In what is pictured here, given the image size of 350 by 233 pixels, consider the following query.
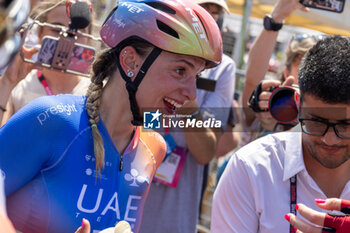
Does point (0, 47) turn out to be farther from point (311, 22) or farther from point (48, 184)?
point (311, 22)

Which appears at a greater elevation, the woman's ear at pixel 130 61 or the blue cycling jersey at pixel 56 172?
the woman's ear at pixel 130 61

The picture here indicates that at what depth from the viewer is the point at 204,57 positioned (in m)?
2.38

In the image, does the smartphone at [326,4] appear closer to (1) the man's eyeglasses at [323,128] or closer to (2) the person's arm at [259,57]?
(2) the person's arm at [259,57]

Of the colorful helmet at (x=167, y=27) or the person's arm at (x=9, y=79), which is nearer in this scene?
the colorful helmet at (x=167, y=27)

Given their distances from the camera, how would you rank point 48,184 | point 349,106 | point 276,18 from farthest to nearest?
point 276,18 < point 349,106 < point 48,184

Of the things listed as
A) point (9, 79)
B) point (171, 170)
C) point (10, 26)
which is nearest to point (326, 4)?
point (171, 170)

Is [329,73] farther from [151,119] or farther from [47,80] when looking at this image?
[47,80]

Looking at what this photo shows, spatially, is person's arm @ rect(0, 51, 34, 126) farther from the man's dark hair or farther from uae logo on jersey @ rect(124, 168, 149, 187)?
the man's dark hair

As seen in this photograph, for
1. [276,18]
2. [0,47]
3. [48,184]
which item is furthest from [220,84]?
[0,47]

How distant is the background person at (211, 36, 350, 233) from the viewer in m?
2.44

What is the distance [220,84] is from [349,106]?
5.09ft

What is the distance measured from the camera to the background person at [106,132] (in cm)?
210

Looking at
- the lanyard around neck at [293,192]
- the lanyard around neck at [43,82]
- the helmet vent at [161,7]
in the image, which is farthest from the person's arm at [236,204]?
the lanyard around neck at [43,82]

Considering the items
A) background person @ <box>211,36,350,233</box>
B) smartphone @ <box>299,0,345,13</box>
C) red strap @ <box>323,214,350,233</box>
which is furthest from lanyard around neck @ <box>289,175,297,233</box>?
smartphone @ <box>299,0,345,13</box>
